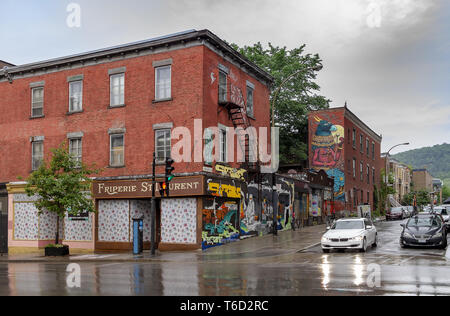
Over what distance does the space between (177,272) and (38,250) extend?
1625 centimetres

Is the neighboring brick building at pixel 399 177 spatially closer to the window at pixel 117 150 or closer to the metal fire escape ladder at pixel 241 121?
the metal fire escape ladder at pixel 241 121

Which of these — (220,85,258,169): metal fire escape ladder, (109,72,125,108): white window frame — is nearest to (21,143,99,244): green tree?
(109,72,125,108): white window frame

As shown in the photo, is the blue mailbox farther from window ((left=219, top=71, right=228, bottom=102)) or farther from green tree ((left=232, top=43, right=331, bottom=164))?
green tree ((left=232, top=43, right=331, bottom=164))

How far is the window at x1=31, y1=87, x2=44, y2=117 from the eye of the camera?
29.1 metres

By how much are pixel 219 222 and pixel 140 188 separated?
4.48 meters

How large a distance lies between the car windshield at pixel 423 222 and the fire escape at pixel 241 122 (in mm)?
8969

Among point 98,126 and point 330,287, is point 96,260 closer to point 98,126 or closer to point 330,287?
point 98,126

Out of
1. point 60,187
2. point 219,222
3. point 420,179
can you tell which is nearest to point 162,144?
point 219,222

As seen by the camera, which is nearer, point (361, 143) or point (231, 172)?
point (231, 172)

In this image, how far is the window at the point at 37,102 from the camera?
29125mm

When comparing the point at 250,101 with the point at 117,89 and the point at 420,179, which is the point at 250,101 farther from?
the point at 420,179

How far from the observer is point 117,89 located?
87.4ft

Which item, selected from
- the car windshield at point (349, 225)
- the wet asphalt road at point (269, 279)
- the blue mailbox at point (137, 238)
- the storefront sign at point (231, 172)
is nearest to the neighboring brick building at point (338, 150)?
the storefront sign at point (231, 172)
